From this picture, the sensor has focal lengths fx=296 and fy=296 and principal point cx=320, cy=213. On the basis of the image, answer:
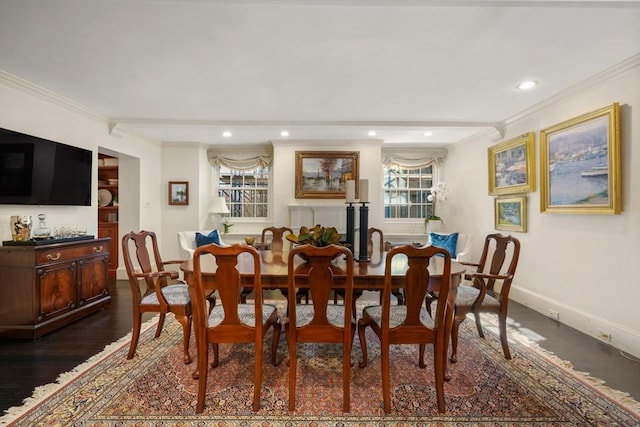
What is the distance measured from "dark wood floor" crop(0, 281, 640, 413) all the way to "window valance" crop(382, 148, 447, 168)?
317cm

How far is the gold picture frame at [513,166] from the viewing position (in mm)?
3541

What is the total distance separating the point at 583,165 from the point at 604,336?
1559 millimetres

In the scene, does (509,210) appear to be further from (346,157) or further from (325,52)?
(325,52)

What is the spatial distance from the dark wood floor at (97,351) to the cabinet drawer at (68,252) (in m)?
0.68

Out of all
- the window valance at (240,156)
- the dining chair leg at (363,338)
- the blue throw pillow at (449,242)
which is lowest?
the dining chair leg at (363,338)

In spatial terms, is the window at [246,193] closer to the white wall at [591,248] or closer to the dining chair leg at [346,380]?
the white wall at [591,248]

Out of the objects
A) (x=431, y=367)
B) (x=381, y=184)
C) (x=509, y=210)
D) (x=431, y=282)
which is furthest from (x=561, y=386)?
(x=381, y=184)

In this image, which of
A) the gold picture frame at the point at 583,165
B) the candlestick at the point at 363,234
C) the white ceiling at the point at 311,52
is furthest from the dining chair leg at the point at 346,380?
the gold picture frame at the point at 583,165

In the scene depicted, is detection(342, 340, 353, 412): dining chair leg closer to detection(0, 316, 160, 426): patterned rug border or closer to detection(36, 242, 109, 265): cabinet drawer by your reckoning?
detection(0, 316, 160, 426): patterned rug border

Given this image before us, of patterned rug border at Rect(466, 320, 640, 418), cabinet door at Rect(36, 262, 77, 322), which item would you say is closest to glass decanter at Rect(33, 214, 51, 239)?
cabinet door at Rect(36, 262, 77, 322)

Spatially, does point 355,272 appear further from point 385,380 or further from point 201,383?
point 201,383

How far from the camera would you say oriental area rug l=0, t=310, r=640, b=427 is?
65.2 inches

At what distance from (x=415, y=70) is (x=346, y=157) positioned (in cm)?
276

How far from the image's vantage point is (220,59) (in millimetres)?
2451
